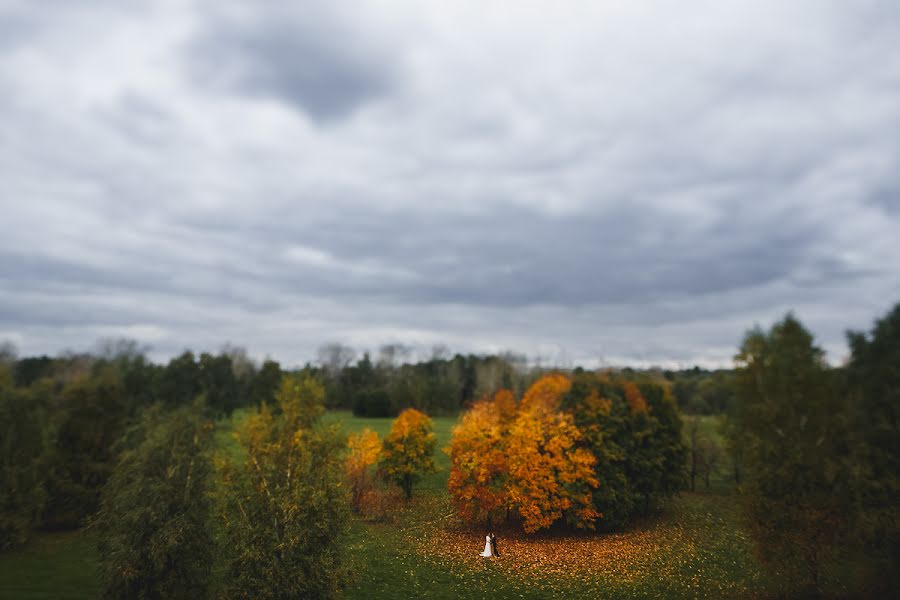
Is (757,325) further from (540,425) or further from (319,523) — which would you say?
(319,523)

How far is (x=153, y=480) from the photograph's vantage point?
18.8m

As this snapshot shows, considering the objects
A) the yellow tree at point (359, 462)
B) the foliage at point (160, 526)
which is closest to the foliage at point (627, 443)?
the yellow tree at point (359, 462)

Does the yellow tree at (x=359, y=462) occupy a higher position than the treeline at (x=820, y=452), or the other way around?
the treeline at (x=820, y=452)

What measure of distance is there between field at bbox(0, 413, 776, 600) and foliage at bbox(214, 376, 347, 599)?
6.65 feet

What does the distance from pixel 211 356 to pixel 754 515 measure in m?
75.9

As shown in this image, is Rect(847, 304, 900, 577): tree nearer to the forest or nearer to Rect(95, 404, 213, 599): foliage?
the forest

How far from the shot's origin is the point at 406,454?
41.7m

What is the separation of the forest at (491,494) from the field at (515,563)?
0.60 ft

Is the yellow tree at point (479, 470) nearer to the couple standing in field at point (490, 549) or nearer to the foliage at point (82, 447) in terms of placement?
the couple standing in field at point (490, 549)

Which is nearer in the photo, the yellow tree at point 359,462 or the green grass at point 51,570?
the green grass at point 51,570

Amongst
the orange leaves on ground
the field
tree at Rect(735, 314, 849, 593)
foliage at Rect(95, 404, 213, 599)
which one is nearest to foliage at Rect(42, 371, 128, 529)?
the field

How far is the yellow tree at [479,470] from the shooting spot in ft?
97.7

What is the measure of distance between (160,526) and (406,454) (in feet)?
82.4

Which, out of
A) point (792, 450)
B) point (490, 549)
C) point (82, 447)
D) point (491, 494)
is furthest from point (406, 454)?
point (792, 450)
